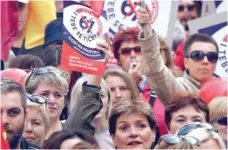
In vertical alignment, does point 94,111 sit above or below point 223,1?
below

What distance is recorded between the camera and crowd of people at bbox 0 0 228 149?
7.55m

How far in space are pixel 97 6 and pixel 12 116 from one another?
111 centimetres

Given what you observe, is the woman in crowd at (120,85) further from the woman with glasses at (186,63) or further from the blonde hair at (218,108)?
the blonde hair at (218,108)

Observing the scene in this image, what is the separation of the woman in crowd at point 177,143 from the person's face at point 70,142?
46 cm

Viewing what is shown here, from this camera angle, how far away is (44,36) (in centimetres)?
1046

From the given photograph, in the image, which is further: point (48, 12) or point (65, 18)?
point (48, 12)

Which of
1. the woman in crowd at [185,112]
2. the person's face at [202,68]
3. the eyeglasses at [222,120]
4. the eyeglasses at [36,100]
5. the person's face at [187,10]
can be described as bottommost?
the eyeglasses at [222,120]

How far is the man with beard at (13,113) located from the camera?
759 centimetres

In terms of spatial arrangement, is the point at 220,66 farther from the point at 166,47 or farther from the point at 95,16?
the point at 95,16

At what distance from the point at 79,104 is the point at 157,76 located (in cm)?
72

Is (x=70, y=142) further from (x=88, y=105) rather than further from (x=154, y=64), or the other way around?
Answer: (x=154, y=64)

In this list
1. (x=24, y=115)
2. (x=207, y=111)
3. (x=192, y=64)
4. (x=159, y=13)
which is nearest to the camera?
(x=24, y=115)

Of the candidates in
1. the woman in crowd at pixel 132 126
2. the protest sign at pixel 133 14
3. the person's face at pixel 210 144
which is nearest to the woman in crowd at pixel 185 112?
the woman in crowd at pixel 132 126

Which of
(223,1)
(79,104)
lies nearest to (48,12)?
(223,1)
